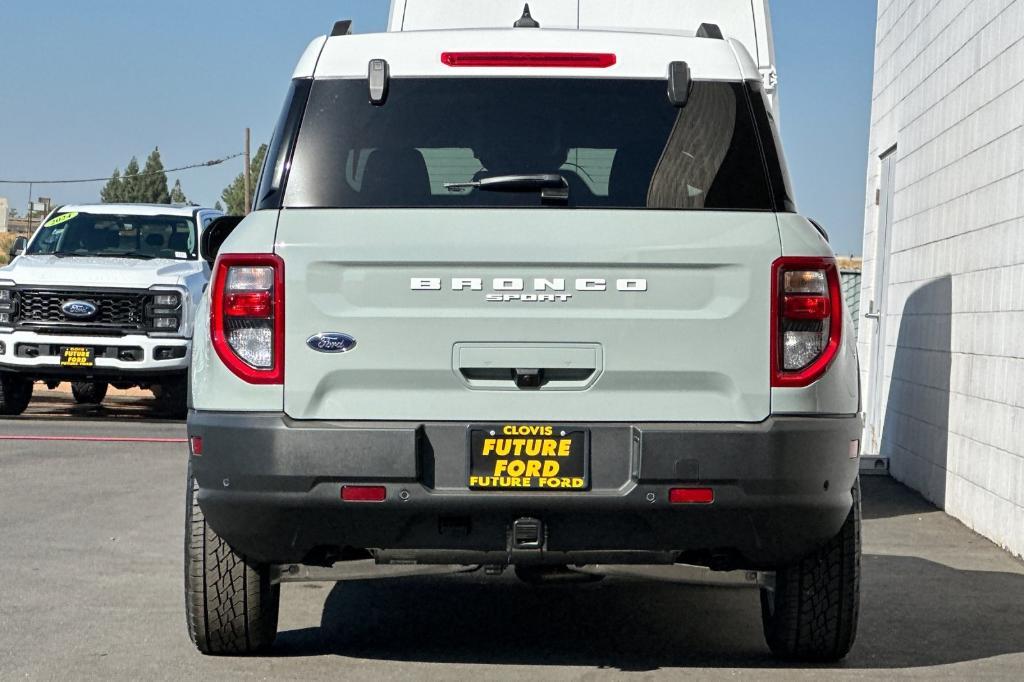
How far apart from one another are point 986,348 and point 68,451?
298 inches

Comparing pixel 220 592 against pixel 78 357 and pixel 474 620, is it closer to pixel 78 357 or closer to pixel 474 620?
pixel 474 620

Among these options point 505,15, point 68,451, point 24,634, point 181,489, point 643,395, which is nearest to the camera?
point 643,395

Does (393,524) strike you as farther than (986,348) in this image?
No

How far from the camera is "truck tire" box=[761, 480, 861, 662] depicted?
561 cm

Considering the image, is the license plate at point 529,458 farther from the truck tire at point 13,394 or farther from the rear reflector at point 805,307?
the truck tire at point 13,394

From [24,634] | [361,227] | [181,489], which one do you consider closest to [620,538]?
[361,227]

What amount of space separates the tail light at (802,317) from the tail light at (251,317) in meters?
1.52

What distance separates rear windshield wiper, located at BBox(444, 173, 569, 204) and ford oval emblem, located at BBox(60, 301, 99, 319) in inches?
455

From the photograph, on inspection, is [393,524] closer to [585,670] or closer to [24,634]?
[585,670]

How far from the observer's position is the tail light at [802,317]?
5.09m

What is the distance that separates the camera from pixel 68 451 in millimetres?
13617

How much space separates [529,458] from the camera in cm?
501

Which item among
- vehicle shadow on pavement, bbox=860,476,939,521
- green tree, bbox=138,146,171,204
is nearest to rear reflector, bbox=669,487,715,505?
vehicle shadow on pavement, bbox=860,476,939,521

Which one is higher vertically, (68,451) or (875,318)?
(875,318)
